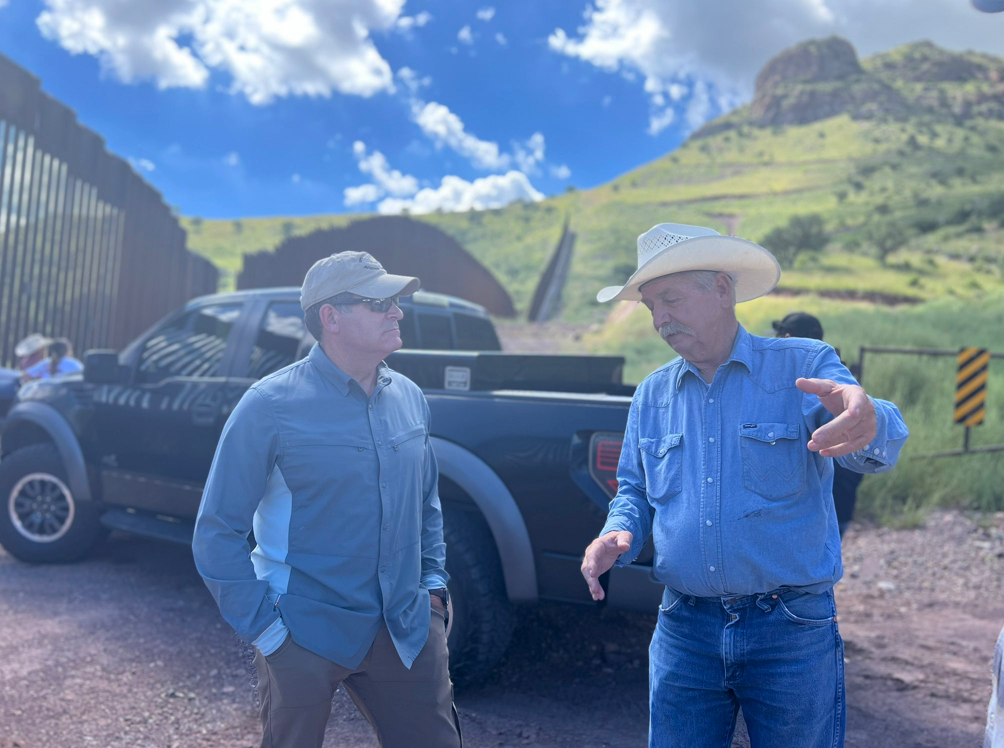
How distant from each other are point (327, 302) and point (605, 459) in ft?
5.01

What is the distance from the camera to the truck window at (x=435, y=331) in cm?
505

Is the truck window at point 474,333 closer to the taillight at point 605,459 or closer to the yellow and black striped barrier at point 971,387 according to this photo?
the taillight at point 605,459

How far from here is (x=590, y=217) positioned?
70.1 m

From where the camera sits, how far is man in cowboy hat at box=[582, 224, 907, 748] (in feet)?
5.59

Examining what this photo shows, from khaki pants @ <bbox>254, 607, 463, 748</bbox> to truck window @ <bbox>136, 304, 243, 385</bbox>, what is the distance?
321 centimetres

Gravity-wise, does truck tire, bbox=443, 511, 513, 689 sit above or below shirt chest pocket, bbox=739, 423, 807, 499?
below


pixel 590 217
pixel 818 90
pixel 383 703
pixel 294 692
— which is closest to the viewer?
pixel 294 692

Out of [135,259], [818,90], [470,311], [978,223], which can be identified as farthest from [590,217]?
[470,311]

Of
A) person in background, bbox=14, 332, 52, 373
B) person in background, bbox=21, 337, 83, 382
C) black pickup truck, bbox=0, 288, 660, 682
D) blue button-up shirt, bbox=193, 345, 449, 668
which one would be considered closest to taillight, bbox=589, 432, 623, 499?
Answer: black pickup truck, bbox=0, 288, 660, 682

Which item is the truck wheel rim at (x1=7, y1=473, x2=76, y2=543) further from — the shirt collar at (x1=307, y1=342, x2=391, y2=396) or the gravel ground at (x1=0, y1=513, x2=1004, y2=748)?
the shirt collar at (x1=307, y1=342, x2=391, y2=396)

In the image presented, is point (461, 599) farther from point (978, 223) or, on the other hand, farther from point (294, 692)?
point (978, 223)

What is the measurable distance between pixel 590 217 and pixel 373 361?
69.8m

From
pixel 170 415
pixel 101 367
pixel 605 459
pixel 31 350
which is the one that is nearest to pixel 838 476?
pixel 605 459

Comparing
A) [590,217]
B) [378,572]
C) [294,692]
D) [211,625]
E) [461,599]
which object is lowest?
[211,625]
